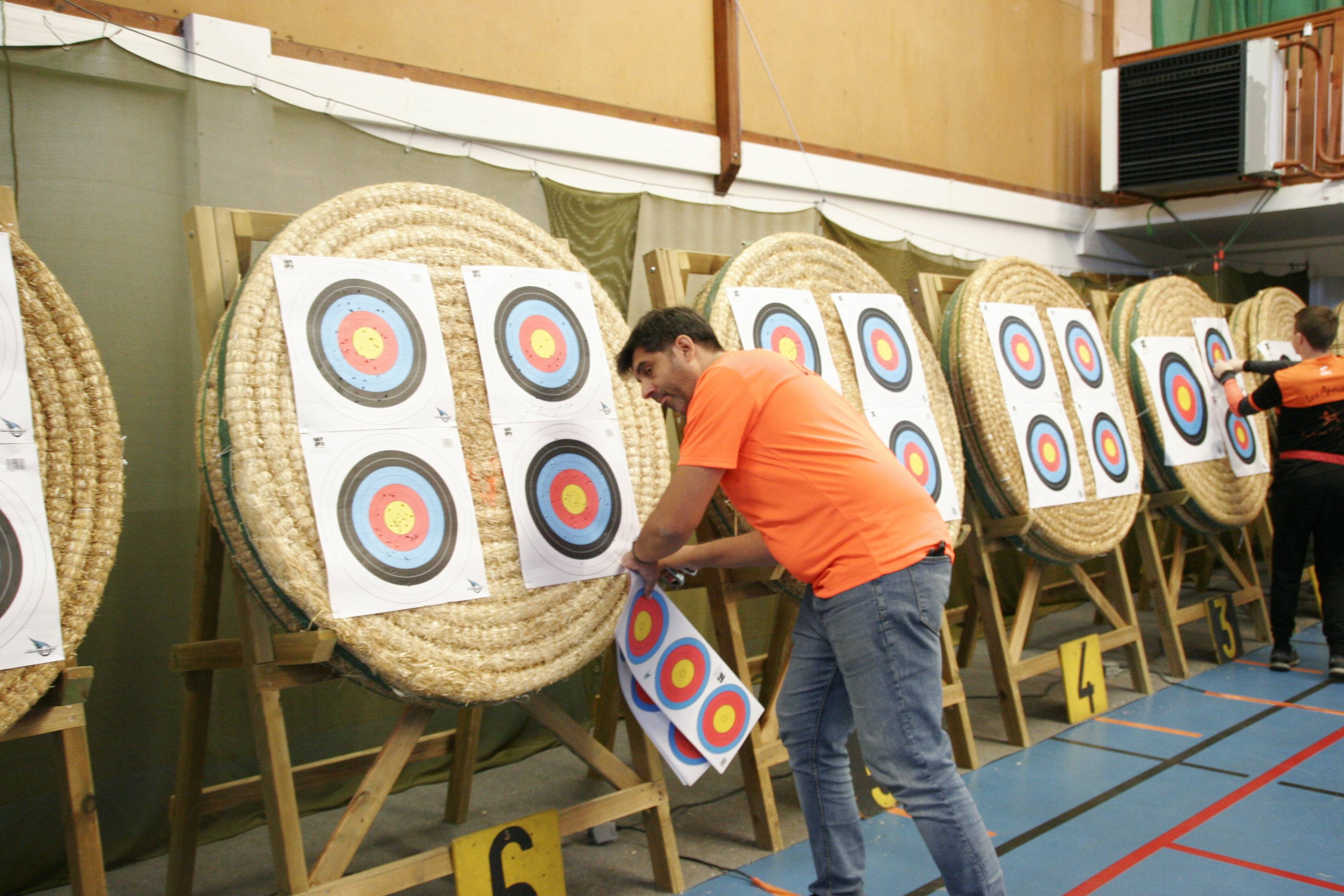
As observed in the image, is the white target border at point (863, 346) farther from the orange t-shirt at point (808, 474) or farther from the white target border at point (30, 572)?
the white target border at point (30, 572)

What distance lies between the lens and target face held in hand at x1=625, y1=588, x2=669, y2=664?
1.95 m

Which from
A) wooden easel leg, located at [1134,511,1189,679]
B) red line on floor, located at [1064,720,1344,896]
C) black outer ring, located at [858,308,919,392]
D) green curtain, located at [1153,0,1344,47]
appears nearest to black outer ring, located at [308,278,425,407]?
black outer ring, located at [858,308,919,392]

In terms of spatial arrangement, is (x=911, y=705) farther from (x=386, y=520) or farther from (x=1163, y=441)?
(x=1163, y=441)

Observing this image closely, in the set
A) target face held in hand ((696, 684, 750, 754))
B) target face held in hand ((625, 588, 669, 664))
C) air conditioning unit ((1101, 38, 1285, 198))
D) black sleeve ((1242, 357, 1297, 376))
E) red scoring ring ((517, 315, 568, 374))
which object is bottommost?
target face held in hand ((696, 684, 750, 754))

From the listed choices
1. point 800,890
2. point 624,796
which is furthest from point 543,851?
point 800,890

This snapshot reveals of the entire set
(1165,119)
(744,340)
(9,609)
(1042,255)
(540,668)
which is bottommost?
(540,668)

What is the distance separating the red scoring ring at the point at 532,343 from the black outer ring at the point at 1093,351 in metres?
1.95

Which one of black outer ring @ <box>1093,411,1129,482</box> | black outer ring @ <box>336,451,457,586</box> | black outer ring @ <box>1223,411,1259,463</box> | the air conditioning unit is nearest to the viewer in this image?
black outer ring @ <box>336,451,457,586</box>

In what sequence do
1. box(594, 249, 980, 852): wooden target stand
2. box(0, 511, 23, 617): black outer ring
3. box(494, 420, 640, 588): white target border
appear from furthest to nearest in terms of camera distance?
box(594, 249, 980, 852): wooden target stand
box(494, 420, 640, 588): white target border
box(0, 511, 23, 617): black outer ring

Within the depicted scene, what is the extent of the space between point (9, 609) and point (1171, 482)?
3.44 m

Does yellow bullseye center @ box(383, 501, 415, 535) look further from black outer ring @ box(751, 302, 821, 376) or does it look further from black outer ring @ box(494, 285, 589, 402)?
black outer ring @ box(751, 302, 821, 376)

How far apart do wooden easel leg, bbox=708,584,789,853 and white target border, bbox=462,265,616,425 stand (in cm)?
53

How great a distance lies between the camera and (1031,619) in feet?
10.4

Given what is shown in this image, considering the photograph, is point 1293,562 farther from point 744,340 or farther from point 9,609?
point 9,609
